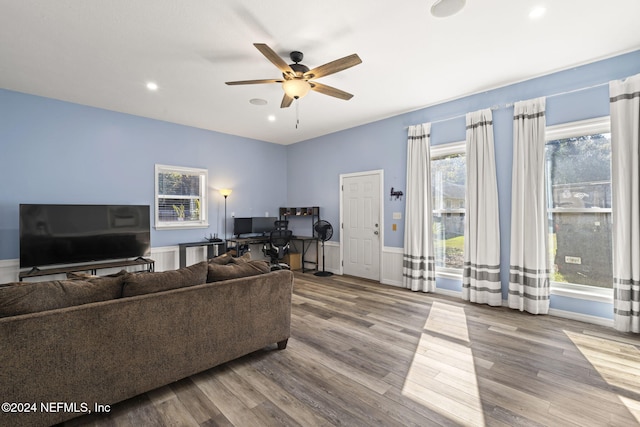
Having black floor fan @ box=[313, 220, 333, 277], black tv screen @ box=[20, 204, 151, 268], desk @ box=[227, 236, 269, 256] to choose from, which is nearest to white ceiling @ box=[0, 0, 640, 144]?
black tv screen @ box=[20, 204, 151, 268]

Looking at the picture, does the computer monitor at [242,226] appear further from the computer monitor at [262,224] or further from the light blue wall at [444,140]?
the light blue wall at [444,140]

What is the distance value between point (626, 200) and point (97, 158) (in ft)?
23.3

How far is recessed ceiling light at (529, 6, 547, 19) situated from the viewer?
246cm

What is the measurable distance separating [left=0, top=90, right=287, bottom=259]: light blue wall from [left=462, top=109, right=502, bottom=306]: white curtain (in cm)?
456

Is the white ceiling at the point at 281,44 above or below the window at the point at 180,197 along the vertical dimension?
above

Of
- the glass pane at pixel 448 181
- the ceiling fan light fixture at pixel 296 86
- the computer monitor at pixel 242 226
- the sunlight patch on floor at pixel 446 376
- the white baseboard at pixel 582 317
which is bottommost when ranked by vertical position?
the sunlight patch on floor at pixel 446 376

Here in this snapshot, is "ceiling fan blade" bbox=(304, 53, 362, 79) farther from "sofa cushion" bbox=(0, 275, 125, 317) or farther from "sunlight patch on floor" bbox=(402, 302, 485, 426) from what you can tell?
"sunlight patch on floor" bbox=(402, 302, 485, 426)

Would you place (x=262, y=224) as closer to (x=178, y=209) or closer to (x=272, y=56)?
(x=178, y=209)

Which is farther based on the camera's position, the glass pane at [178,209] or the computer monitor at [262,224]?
the computer monitor at [262,224]

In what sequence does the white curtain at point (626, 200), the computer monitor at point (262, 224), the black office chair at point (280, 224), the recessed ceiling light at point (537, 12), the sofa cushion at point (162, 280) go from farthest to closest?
1. the black office chair at point (280, 224)
2. the computer monitor at point (262, 224)
3. the white curtain at point (626, 200)
4. the recessed ceiling light at point (537, 12)
5. the sofa cushion at point (162, 280)

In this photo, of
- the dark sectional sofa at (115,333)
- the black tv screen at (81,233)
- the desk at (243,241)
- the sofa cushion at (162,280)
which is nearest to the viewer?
the dark sectional sofa at (115,333)

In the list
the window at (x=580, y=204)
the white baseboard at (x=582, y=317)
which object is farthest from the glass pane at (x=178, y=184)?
the white baseboard at (x=582, y=317)

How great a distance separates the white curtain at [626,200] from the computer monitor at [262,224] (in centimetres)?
569

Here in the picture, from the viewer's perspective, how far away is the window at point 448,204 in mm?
4520
